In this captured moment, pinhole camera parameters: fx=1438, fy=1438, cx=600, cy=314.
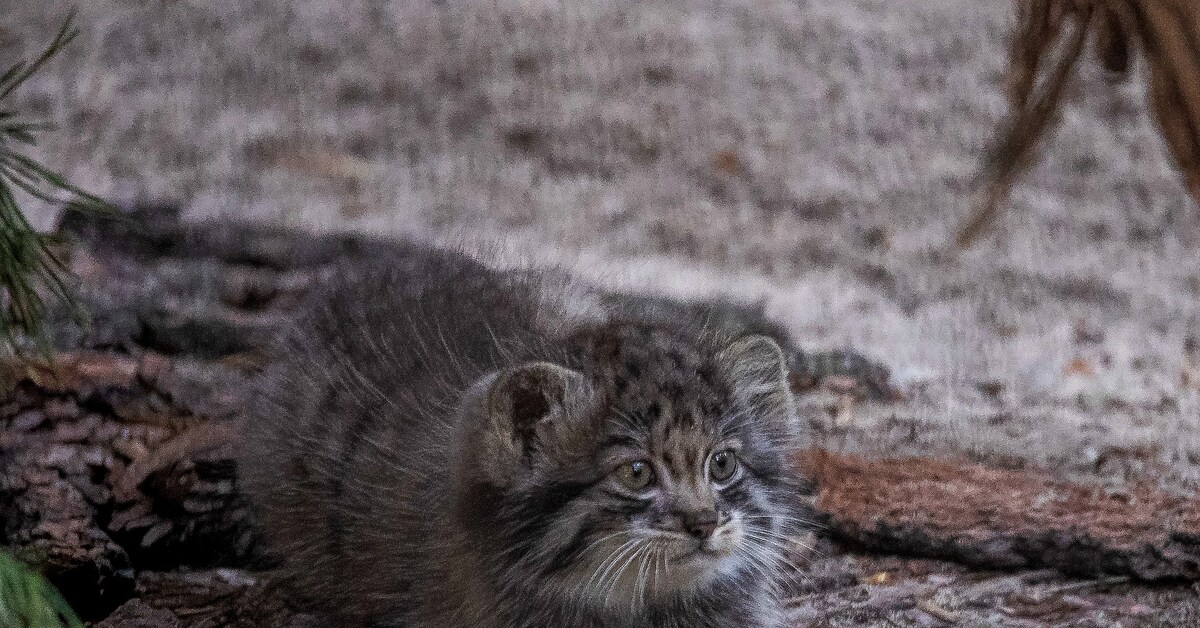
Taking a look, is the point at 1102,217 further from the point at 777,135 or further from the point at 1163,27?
the point at 1163,27

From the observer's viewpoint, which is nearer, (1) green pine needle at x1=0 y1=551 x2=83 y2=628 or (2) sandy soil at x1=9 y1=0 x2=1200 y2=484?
(1) green pine needle at x1=0 y1=551 x2=83 y2=628

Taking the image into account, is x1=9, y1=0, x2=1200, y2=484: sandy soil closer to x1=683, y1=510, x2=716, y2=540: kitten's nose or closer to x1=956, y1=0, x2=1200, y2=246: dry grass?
x1=956, y1=0, x2=1200, y2=246: dry grass

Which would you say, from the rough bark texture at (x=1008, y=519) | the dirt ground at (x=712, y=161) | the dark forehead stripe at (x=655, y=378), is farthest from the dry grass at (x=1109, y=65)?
the dirt ground at (x=712, y=161)

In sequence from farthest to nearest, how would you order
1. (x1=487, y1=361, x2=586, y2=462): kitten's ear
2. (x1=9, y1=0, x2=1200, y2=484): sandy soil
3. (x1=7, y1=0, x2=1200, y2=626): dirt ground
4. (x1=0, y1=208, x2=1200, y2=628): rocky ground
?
1. (x1=9, y1=0, x2=1200, y2=484): sandy soil
2. (x1=7, y1=0, x2=1200, y2=626): dirt ground
3. (x1=0, y1=208, x2=1200, y2=628): rocky ground
4. (x1=487, y1=361, x2=586, y2=462): kitten's ear

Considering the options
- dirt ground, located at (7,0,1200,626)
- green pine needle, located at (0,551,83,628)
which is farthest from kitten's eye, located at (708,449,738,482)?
dirt ground, located at (7,0,1200,626)

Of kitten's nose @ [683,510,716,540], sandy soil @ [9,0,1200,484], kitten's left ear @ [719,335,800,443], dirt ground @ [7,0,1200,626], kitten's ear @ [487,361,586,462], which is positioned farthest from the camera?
sandy soil @ [9,0,1200,484]

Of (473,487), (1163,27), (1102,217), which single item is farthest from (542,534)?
(1102,217)

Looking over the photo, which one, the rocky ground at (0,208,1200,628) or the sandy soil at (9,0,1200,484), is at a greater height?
the sandy soil at (9,0,1200,484)

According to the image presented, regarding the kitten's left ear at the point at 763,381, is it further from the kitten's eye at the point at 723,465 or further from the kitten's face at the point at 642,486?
the kitten's eye at the point at 723,465

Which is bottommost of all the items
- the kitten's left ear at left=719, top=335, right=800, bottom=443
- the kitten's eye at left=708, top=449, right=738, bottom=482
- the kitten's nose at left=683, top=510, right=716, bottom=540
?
the kitten's nose at left=683, top=510, right=716, bottom=540
